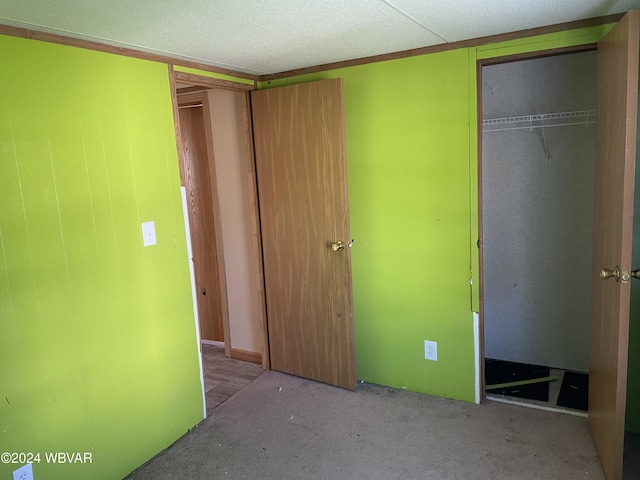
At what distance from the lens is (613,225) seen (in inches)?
76.6

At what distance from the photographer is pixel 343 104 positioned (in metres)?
2.73

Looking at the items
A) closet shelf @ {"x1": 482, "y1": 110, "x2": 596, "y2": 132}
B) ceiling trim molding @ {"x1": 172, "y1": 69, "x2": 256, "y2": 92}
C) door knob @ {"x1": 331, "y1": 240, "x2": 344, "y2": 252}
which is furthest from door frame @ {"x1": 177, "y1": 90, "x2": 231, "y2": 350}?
closet shelf @ {"x1": 482, "y1": 110, "x2": 596, "y2": 132}

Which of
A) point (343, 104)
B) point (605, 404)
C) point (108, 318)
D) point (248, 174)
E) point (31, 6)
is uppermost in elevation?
point (31, 6)

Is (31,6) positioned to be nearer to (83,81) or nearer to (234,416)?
(83,81)

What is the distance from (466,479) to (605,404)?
2.32 feet

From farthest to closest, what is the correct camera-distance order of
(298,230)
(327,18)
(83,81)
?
(298,230)
(83,81)
(327,18)

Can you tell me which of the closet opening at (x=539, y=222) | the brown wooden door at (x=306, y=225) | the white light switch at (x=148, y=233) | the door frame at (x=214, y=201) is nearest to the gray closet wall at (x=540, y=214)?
the closet opening at (x=539, y=222)

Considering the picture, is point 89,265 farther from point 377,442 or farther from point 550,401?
point 550,401

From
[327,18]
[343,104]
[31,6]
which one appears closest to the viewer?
[31,6]

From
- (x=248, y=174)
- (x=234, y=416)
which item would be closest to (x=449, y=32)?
(x=248, y=174)

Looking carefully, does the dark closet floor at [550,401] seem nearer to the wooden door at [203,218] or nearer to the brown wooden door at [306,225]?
the brown wooden door at [306,225]

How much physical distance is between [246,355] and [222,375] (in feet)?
0.94

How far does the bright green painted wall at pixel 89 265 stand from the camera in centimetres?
184

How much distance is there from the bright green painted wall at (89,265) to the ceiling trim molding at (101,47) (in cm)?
3
